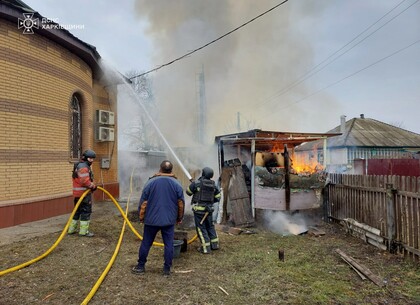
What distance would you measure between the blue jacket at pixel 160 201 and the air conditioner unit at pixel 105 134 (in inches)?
270

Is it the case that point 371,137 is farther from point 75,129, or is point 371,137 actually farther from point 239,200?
point 75,129

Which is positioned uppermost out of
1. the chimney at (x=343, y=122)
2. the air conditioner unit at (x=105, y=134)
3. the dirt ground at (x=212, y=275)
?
the chimney at (x=343, y=122)

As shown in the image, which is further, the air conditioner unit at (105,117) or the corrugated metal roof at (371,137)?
the corrugated metal roof at (371,137)

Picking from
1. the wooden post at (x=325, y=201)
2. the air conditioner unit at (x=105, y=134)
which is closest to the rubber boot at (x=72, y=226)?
the air conditioner unit at (x=105, y=134)

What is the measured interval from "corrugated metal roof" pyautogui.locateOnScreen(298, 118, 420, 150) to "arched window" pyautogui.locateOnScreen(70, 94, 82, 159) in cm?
1770

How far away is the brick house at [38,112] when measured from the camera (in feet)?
22.1

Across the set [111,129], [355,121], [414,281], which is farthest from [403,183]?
[355,121]

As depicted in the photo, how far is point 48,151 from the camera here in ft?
25.8

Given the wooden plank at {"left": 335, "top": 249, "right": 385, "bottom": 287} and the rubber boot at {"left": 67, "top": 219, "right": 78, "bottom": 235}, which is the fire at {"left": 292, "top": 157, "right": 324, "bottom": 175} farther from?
the rubber boot at {"left": 67, "top": 219, "right": 78, "bottom": 235}

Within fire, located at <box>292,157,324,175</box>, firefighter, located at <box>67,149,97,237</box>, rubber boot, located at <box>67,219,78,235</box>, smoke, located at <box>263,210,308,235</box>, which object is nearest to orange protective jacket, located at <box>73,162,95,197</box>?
firefighter, located at <box>67,149,97,237</box>

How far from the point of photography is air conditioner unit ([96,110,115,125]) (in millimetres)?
10745

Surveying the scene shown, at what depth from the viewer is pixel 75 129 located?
9570 millimetres

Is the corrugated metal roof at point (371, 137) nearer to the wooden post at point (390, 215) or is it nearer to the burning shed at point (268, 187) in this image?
the burning shed at point (268, 187)

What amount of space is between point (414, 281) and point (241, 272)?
93.6 inches
